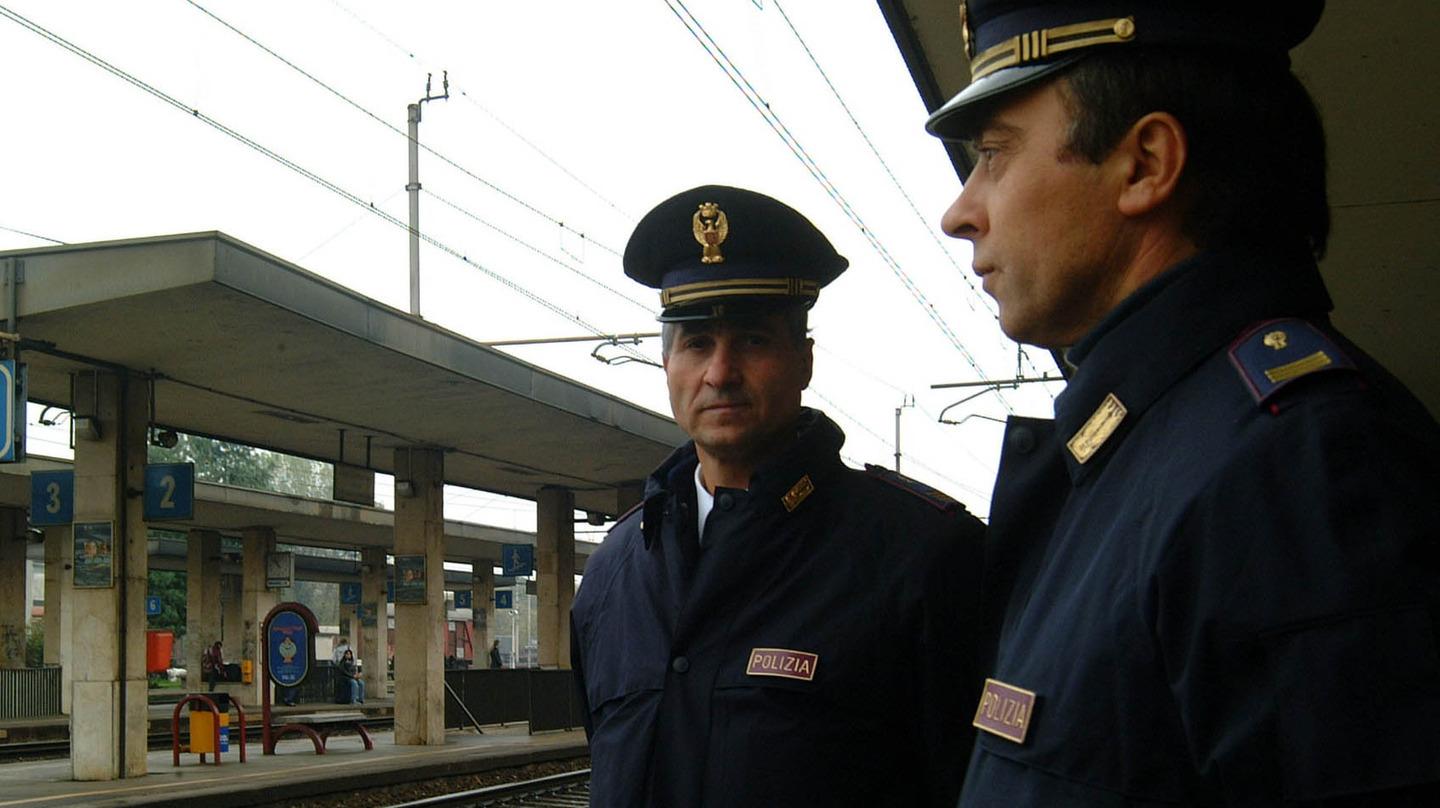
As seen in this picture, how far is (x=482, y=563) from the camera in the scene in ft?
181

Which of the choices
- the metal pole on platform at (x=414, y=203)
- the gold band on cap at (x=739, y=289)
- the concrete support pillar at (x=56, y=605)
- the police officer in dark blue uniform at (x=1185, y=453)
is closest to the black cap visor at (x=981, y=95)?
the police officer in dark blue uniform at (x=1185, y=453)

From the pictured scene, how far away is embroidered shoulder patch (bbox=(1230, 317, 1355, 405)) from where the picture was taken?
1.26m

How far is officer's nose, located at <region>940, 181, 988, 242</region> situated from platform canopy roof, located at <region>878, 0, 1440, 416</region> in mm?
4012

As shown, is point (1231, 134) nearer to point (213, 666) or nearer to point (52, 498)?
point (52, 498)

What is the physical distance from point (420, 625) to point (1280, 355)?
2256 cm

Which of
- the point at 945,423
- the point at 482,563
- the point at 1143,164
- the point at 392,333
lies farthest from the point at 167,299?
the point at 482,563

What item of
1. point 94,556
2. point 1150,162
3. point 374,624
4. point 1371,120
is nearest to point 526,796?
point 94,556

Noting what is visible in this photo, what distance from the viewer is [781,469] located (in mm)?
2930

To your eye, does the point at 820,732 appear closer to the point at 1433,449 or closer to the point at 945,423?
the point at 1433,449

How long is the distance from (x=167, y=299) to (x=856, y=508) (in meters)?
12.3

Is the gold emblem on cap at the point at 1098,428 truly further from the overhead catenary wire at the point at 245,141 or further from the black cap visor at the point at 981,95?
the overhead catenary wire at the point at 245,141

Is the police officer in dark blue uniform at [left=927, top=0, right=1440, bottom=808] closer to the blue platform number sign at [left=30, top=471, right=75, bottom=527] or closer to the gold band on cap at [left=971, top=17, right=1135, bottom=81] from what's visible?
the gold band on cap at [left=971, top=17, right=1135, bottom=81]

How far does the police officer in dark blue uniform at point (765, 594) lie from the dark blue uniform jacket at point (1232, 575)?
3.66ft

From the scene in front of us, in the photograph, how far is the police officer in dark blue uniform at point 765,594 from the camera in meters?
2.66
